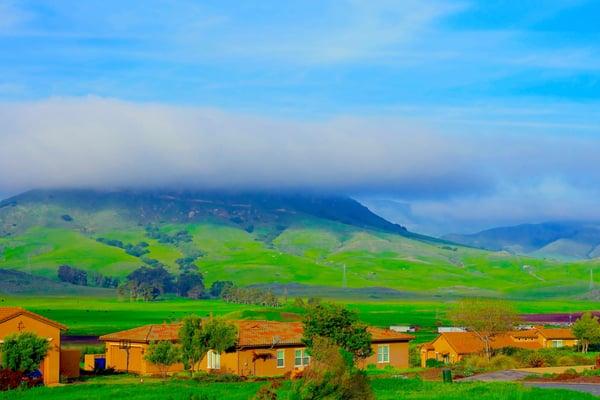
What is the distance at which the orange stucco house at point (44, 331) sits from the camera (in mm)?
54688

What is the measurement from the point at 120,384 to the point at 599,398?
2603cm

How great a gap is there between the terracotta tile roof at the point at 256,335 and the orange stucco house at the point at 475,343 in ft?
28.1

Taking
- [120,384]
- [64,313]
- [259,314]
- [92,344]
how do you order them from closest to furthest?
[120,384]
[92,344]
[259,314]
[64,313]

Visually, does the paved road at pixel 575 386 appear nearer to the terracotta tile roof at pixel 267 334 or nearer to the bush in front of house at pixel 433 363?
the terracotta tile roof at pixel 267 334

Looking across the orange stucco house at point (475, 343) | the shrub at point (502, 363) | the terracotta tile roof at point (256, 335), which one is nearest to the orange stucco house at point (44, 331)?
the terracotta tile roof at point (256, 335)

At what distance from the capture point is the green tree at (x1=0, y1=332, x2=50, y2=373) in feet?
164

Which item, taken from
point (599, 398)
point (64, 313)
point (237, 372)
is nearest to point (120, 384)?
point (237, 372)

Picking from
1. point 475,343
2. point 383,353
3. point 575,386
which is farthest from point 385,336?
point 575,386

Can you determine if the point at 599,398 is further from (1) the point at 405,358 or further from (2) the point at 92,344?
(2) the point at 92,344

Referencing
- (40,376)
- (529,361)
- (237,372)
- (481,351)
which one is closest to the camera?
(40,376)

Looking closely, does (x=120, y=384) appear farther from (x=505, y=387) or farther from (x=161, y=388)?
(x=505, y=387)

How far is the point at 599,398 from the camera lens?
126 feet

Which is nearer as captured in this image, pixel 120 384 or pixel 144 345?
pixel 120 384

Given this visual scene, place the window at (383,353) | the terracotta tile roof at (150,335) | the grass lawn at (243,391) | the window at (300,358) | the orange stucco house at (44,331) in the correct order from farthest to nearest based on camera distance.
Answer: the window at (383,353)
the window at (300,358)
the terracotta tile roof at (150,335)
the orange stucco house at (44,331)
the grass lawn at (243,391)
